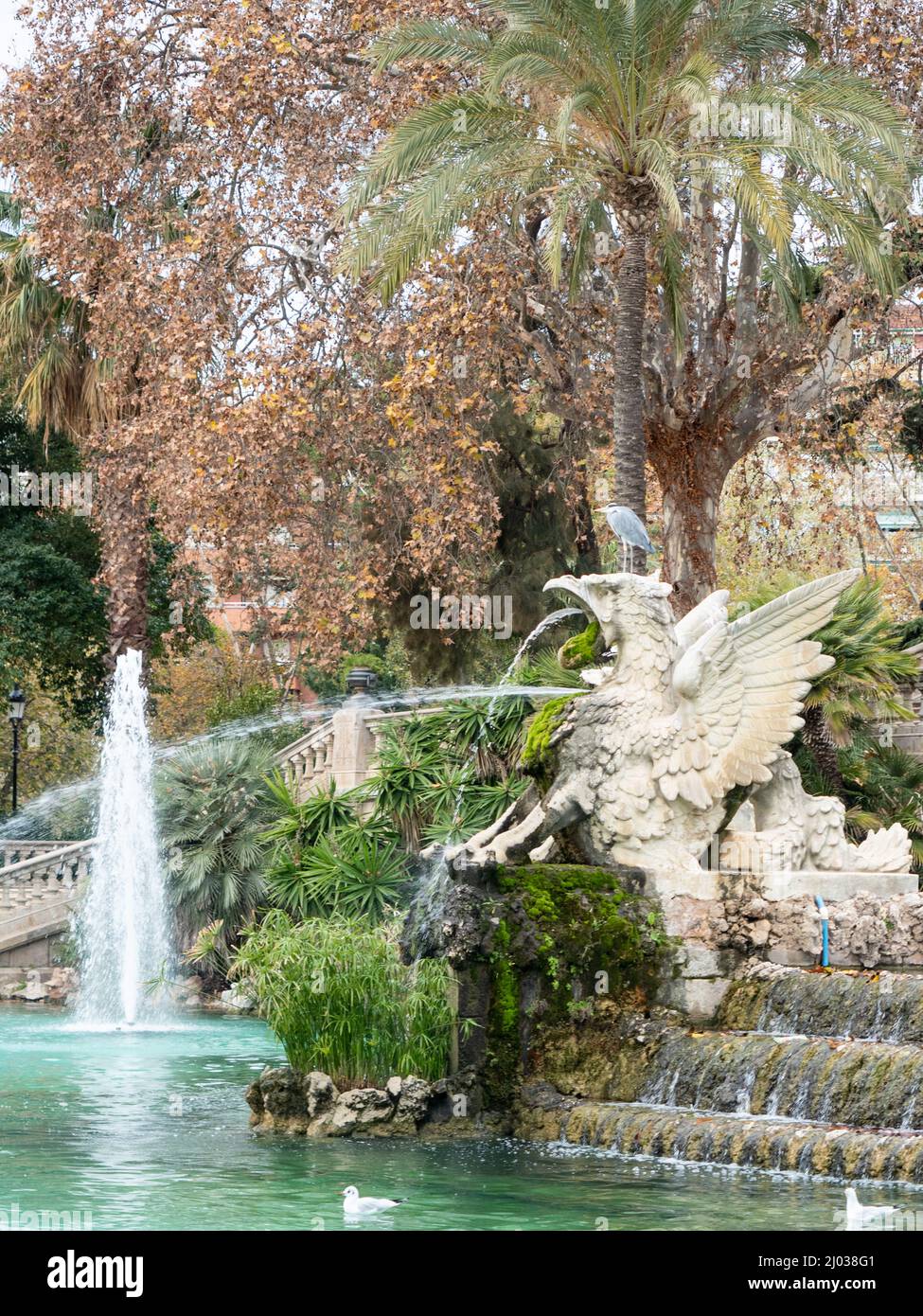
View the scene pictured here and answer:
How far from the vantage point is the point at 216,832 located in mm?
22625

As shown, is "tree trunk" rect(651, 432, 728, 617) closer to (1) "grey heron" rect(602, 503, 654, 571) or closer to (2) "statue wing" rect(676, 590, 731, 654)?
(1) "grey heron" rect(602, 503, 654, 571)

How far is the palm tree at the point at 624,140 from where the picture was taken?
17188 millimetres

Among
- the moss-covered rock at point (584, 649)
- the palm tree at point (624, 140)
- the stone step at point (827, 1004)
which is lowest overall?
the stone step at point (827, 1004)

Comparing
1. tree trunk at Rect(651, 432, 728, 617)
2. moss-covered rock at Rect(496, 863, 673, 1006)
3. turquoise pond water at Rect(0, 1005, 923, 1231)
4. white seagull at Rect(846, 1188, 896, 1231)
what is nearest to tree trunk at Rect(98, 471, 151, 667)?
tree trunk at Rect(651, 432, 728, 617)

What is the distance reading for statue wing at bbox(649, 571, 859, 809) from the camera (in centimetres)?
1277

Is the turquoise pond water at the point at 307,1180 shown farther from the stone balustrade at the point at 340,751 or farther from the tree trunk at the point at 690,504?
the tree trunk at the point at 690,504

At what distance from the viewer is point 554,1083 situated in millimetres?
12219

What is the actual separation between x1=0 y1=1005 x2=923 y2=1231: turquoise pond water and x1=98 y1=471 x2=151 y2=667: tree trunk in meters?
12.5

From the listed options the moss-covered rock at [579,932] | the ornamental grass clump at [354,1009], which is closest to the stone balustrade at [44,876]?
the ornamental grass clump at [354,1009]

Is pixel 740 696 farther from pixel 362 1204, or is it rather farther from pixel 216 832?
pixel 216 832

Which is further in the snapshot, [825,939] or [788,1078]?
[825,939]

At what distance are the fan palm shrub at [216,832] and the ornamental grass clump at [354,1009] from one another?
9.13 metres

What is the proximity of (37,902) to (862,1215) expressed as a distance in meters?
19.0

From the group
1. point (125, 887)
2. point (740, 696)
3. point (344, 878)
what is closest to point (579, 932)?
point (740, 696)
